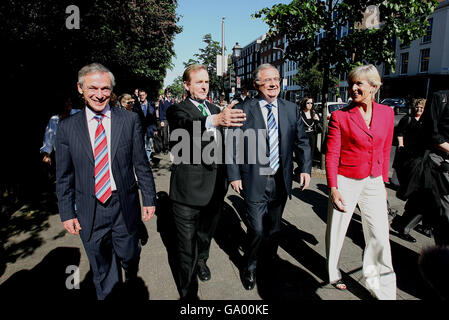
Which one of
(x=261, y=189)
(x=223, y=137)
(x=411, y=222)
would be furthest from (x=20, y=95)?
(x=411, y=222)

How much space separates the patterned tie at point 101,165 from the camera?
2.24 meters

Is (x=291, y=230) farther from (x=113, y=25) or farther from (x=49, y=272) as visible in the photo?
(x=113, y=25)

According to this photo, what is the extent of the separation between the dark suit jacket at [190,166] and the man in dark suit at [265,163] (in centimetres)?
25

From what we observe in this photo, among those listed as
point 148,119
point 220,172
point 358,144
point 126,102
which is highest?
point 126,102

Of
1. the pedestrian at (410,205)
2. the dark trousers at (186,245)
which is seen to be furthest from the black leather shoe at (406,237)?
the dark trousers at (186,245)

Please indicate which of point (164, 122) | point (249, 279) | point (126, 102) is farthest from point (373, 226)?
point (164, 122)

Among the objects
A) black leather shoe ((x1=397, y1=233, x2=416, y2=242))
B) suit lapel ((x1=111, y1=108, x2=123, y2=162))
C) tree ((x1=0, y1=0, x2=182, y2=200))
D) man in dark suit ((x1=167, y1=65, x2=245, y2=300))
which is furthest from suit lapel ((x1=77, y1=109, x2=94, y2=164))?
black leather shoe ((x1=397, y1=233, x2=416, y2=242))

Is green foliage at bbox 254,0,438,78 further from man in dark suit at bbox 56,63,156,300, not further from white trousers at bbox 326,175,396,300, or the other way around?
man in dark suit at bbox 56,63,156,300

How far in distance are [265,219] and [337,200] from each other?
75 cm

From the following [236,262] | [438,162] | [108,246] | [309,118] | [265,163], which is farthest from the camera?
[309,118]

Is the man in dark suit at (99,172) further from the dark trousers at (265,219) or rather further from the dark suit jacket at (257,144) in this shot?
the dark trousers at (265,219)

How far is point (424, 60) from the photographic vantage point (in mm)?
31531

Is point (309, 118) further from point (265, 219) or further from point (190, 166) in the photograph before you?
point (190, 166)

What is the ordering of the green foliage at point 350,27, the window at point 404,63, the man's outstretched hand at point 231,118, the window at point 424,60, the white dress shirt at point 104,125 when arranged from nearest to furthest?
1. the man's outstretched hand at point 231,118
2. the white dress shirt at point 104,125
3. the green foliage at point 350,27
4. the window at point 424,60
5. the window at point 404,63
